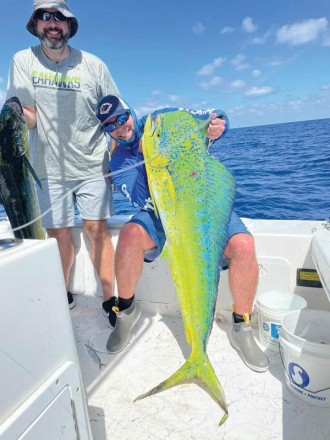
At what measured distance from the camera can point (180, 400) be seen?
2014 millimetres

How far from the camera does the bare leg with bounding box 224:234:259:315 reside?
2.32 meters

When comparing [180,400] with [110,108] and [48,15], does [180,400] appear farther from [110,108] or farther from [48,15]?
[48,15]

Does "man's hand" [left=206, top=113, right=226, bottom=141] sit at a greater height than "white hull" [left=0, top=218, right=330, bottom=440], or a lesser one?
greater

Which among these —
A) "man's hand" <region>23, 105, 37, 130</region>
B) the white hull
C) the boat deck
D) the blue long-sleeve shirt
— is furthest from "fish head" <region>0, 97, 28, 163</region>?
the boat deck

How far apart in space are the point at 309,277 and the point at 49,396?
2.13m

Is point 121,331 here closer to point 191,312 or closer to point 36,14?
point 191,312

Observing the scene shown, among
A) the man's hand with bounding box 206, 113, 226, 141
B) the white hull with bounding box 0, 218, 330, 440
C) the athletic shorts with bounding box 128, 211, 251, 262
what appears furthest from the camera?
→ the athletic shorts with bounding box 128, 211, 251, 262

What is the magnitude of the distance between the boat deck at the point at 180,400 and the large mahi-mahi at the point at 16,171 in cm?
100

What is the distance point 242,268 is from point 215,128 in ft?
3.06

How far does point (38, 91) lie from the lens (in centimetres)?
260

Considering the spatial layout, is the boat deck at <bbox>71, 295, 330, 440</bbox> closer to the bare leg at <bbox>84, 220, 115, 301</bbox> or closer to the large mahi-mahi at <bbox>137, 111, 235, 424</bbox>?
the large mahi-mahi at <bbox>137, 111, 235, 424</bbox>

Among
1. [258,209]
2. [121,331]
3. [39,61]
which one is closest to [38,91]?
[39,61]

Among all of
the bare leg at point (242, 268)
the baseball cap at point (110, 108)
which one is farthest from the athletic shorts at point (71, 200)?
the bare leg at point (242, 268)

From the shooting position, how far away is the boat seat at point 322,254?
185 centimetres
